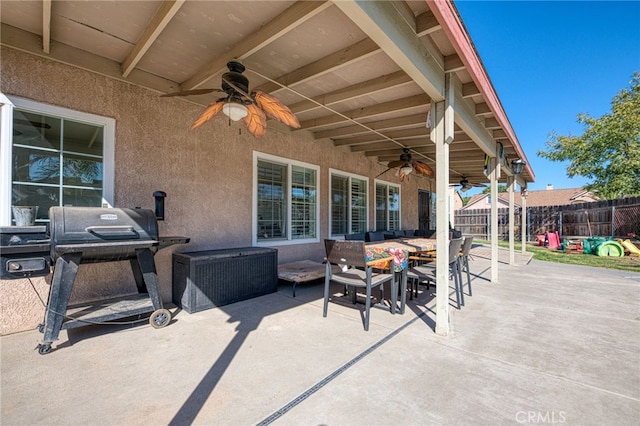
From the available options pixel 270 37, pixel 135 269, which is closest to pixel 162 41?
pixel 270 37

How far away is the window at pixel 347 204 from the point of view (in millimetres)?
6598

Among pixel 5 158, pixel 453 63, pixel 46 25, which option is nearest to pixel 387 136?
pixel 453 63

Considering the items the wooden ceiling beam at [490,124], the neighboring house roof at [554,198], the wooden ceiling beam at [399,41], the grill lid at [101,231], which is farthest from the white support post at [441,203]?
the neighboring house roof at [554,198]

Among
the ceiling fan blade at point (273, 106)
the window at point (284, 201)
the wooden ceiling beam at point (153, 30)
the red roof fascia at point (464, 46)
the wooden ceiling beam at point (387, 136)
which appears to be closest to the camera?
the red roof fascia at point (464, 46)

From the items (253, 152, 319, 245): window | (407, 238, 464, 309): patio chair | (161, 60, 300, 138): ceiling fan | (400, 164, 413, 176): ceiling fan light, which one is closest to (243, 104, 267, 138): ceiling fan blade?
(161, 60, 300, 138): ceiling fan

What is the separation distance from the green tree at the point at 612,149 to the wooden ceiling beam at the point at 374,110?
15.2m

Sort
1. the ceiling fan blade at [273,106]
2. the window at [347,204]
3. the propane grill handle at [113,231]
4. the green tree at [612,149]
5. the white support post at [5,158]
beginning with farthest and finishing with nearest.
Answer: the green tree at [612,149]
the window at [347,204]
the ceiling fan blade at [273,106]
the white support post at [5,158]
the propane grill handle at [113,231]

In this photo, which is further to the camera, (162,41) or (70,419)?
(162,41)

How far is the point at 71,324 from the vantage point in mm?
2477

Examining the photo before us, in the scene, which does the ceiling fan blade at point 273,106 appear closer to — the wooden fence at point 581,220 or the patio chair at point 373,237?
the patio chair at point 373,237

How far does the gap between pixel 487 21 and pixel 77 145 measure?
8891mm

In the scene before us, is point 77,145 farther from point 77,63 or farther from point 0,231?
point 0,231

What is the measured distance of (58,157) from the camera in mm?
3010

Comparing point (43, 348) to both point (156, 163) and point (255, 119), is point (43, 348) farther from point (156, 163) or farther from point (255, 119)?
point (255, 119)
